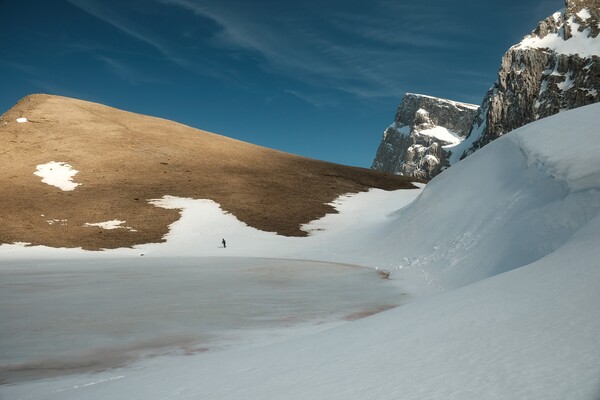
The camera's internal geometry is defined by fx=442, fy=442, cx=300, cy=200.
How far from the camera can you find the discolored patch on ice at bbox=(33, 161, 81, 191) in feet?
144

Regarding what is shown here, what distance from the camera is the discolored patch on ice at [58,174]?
4388 centimetres

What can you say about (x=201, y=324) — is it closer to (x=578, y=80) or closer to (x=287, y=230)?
(x=287, y=230)

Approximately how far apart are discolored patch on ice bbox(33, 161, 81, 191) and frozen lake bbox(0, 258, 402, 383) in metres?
29.6

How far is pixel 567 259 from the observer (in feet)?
16.9

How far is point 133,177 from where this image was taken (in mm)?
47312

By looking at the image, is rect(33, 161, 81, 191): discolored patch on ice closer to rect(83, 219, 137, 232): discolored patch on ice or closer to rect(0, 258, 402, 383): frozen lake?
rect(83, 219, 137, 232): discolored patch on ice

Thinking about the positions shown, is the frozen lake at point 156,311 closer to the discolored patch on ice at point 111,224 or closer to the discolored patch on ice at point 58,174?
the discolored patch on ice at point 111,224

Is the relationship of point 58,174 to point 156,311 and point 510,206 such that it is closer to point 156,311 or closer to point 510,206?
point 156,311

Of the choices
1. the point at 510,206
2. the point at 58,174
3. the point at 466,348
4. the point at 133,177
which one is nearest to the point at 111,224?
the point at 133,177

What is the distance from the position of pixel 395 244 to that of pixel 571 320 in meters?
21.4

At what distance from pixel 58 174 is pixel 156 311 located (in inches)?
1695

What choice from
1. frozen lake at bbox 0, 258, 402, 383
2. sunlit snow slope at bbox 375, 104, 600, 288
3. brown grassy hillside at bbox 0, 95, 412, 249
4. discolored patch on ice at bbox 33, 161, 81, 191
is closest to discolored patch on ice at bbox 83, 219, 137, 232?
brown grassy hillside at bbox 0, 95, 412, 249

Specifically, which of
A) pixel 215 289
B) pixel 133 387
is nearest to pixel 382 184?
pixel 215 289

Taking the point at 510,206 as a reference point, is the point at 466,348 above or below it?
below
